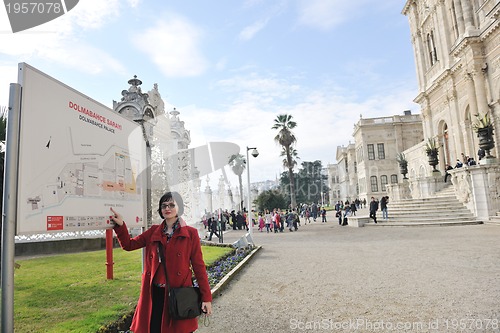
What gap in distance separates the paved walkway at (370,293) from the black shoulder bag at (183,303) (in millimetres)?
2090

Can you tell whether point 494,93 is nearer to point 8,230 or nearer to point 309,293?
point 309,293

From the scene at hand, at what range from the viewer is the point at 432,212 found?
62.4 feet

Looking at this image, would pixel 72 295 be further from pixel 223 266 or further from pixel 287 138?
pixel 287 138

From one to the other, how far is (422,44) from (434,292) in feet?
104

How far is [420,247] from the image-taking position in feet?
34.9

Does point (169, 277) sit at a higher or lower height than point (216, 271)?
higher

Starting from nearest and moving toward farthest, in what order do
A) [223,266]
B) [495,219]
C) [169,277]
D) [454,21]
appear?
[169,277]
[223,266]
[495,219]
[454,21]

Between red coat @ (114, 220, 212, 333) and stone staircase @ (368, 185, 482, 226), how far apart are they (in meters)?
17.7

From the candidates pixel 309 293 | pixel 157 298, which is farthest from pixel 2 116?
pixel 309 293

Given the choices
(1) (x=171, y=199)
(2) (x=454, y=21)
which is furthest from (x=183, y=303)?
(2) (x=454, y=21)

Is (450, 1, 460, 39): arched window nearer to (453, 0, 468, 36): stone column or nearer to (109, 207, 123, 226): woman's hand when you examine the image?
(453, 0, 468, 36): stone column

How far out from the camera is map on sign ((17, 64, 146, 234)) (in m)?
2.83

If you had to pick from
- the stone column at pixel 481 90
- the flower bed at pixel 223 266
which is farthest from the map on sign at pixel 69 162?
the stone column at pixel 481 90

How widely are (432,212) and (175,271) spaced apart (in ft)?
64.8
